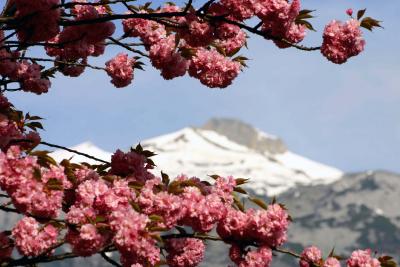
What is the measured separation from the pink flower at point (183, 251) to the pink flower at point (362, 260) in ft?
5.25

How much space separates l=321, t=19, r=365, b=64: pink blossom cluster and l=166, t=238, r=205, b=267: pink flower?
2.57 meters

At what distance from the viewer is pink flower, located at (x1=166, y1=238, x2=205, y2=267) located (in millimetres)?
8016

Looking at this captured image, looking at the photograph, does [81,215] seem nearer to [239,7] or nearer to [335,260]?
[239,7]

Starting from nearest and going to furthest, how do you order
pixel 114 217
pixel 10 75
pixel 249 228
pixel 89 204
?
1. pixel 114 217
2. pixel 89 204
3. pixel 249 228
4. pixel 10 75

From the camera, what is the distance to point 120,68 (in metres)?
10.2

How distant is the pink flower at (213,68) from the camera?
912cm

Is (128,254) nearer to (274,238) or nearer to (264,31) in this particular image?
(274,238)

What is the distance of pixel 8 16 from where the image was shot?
7812 millimetres

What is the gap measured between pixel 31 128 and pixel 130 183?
6.76 ft

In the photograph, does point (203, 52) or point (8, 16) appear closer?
point (8, 16)

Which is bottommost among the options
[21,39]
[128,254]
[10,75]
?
[128,254]

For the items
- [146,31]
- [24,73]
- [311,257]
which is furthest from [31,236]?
[146,31]

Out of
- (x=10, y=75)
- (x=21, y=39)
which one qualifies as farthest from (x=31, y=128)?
(x=21, y=39)

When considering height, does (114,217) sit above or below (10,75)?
below
